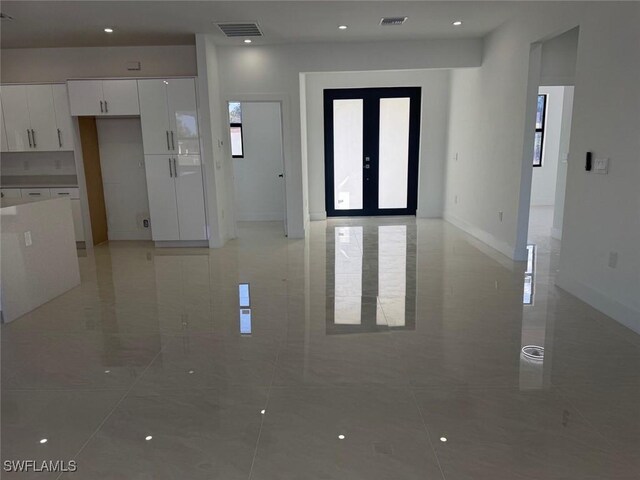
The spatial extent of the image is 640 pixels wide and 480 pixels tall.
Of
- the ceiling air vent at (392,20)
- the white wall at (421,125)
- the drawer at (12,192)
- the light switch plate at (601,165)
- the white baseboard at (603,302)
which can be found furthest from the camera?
the white wall at (421,125)

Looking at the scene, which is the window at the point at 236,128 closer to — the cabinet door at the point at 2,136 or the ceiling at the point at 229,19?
the ceiling at the point at 229,19

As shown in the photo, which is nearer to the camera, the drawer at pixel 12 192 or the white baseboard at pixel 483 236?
the white baseboard at pixel 483 236

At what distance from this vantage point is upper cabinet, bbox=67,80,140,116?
18.7 feet

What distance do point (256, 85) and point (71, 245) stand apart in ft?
11.2

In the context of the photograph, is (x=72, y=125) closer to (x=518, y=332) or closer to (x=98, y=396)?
(x=98, y=396)

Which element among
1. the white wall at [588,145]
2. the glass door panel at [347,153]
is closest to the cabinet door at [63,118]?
the glass door panel at [347,153]

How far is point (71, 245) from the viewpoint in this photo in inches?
169

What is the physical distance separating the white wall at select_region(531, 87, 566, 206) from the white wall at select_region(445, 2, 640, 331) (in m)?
4.75

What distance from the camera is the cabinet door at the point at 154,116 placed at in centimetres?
569

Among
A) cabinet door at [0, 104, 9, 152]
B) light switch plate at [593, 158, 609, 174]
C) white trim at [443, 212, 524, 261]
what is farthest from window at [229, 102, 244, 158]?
light switch plate at [593, 158, 609, 174]

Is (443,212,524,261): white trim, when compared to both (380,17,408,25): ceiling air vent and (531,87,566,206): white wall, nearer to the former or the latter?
(380,17,408,25): ceiling air vent

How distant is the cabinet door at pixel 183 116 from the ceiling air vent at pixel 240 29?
81cm

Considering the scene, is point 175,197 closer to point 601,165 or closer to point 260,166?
point 260,166

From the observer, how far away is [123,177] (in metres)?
6.48
